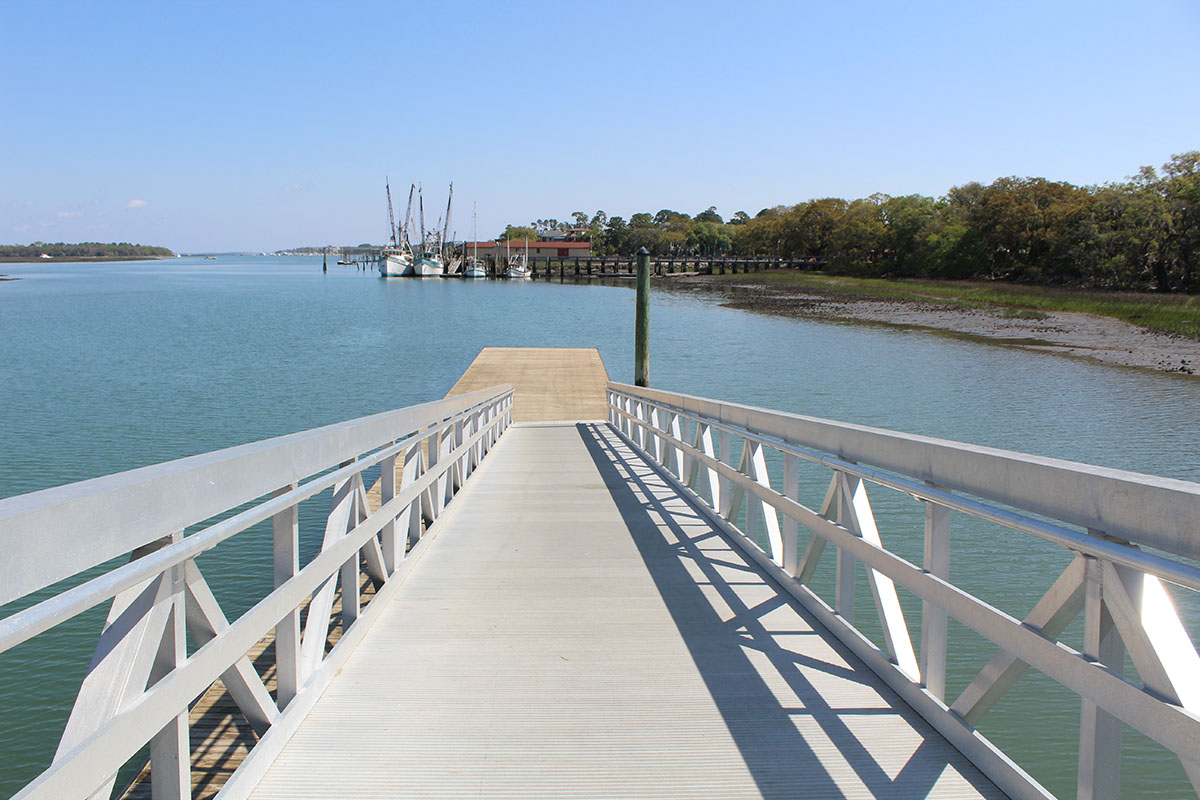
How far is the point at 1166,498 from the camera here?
2059 mm

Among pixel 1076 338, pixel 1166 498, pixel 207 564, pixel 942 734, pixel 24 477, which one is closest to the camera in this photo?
pixel 1166 498

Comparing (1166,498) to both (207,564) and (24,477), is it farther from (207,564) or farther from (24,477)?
(24,477)

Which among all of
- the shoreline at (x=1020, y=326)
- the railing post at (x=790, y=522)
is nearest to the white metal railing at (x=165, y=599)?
the railing post at (x=790, y=522)

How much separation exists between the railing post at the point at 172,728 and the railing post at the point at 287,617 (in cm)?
74

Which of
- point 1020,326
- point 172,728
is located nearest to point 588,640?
point 172,728

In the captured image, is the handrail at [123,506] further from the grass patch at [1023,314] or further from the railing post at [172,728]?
the grass patch at [1023,314]

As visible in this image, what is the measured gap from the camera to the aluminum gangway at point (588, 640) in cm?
202

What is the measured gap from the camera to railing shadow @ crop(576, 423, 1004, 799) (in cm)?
292

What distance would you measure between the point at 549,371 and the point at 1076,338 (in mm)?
28626

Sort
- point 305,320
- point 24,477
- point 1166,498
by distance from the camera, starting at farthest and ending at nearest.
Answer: point 305,320 < point 24,477 < point 1166,498

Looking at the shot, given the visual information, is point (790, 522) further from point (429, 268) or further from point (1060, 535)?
point (429, 268)

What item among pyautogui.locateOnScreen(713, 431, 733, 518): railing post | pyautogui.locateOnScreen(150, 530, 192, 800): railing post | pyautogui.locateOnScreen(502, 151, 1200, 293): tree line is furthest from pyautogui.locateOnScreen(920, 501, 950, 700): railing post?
pyautogui.locateOnScreen(502, 151, 1200, 293): tree line

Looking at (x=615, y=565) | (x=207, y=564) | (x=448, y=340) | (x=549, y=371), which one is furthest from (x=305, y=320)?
(x=615, y=565)

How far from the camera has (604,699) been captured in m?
3.62
